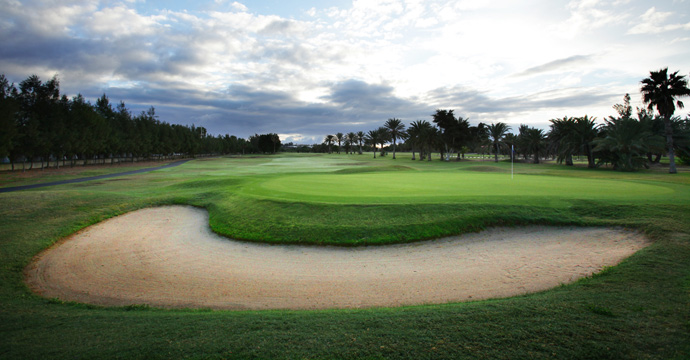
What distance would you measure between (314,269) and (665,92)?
175 ft

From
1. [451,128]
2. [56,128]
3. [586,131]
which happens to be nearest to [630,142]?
[586,131]

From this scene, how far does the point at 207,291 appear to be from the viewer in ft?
28.0

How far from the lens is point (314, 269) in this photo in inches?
388

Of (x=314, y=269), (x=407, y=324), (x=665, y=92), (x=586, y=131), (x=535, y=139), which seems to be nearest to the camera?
(x=407, y=324)

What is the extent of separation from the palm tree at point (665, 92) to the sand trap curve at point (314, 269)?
143 ft

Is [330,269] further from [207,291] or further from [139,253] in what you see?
[139,253]

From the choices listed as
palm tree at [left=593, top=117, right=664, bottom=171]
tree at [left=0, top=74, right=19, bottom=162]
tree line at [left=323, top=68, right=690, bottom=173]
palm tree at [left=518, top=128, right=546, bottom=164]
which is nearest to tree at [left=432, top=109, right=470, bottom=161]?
tree line at [left=323, top=68, right=690, bottom=173]

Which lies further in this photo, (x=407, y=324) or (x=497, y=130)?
(x=497, y=130)

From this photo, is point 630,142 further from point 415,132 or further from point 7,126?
point 7,126

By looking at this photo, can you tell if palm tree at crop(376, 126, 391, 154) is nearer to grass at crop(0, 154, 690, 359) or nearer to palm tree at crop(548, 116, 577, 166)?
palm tree at crop(548, 116, 577, 166)

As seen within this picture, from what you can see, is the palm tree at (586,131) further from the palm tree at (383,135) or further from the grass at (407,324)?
the palm tree at (383,135)

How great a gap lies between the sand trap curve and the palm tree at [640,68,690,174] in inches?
1712

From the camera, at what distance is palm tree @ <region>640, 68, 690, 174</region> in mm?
38812

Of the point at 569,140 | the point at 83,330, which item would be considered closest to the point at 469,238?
the point at 83,330
